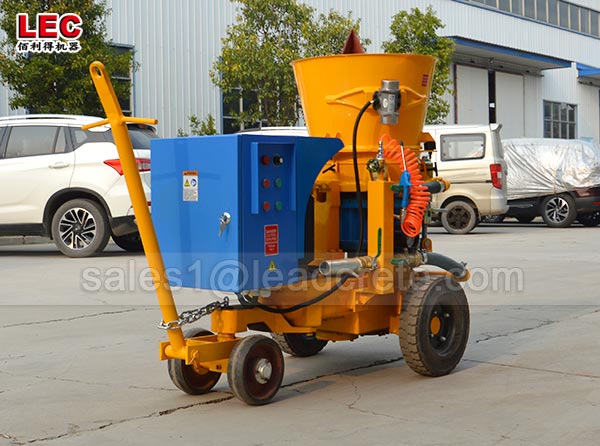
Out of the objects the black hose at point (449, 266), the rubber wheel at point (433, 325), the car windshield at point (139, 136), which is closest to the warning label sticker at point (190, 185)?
the rubber wheel at point (433, 325)

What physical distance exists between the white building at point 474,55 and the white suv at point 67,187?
7.30 meters

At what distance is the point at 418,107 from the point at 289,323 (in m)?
1.63

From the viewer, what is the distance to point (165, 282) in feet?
16.3

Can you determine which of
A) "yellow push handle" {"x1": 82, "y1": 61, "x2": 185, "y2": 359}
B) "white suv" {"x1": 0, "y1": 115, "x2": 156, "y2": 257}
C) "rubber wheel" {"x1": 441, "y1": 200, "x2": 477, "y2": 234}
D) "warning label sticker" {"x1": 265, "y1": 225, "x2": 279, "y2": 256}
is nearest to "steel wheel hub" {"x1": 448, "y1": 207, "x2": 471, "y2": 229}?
"rubber wheel" {"x1": 441, "y1": 200, "x2": 477, "y2": 234}

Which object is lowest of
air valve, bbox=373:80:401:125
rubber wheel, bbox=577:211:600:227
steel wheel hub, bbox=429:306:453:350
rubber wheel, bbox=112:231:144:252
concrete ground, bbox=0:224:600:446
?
concrete ground, bbox=0:224:600:446

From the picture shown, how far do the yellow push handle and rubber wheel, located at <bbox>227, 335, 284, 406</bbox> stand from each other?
1.00ft

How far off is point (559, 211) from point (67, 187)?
1224cm

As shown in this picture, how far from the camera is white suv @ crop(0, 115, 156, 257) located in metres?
12.5

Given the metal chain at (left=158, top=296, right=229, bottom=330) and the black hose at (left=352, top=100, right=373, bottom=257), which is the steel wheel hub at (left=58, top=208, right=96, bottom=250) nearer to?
the black hose at (left=352, top=100, right=373, bottom=257)

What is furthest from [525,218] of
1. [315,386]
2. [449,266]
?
[315,386]

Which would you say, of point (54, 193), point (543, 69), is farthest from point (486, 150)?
point (543, 69)

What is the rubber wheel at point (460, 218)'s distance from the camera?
18.5m

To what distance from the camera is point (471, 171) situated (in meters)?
18.4

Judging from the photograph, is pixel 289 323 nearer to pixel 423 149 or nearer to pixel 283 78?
pixel 423 149
